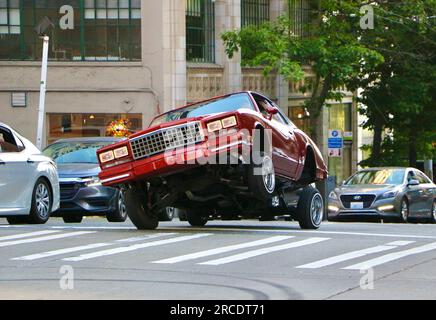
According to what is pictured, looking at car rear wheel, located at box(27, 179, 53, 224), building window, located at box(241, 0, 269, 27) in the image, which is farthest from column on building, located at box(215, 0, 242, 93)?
car rear wheel, located at box(27, 179, 53, 224)

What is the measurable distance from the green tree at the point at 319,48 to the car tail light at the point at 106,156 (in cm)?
1767

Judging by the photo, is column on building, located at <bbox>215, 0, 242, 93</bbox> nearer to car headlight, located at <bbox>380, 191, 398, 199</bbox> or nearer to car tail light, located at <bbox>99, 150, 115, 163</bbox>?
car headlight, located at <bbox>380, 191, 398, 199</bbox>

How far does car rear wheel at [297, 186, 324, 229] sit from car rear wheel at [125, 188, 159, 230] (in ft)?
8.45

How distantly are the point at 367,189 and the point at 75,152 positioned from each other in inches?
362

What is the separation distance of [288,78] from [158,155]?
1844 cm

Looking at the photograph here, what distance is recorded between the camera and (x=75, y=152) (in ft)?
75.6

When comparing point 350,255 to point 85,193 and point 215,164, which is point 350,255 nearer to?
point 215,164

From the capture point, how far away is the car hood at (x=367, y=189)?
29.3 metres

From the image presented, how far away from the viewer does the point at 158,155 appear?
17.0 metres

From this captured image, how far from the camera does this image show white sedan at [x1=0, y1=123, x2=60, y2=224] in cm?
1814

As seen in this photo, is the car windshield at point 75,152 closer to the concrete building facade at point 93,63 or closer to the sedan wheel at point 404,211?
the sedan wheel at point 404,211

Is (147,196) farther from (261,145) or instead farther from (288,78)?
(288,78)

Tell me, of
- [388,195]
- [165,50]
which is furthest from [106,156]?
[165,50]
